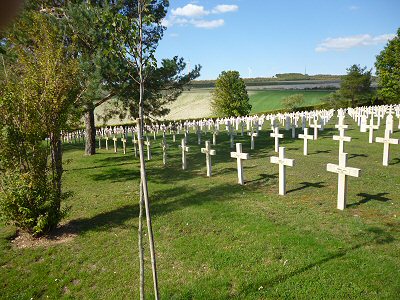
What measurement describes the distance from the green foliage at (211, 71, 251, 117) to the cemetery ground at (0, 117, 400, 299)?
3557 cm

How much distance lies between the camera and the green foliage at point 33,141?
26.0ft

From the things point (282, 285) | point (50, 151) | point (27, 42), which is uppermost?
point (27, 42)

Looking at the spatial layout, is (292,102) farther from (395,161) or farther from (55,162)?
(55,162)

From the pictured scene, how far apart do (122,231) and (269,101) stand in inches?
2566

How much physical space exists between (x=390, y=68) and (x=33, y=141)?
46894 millimetres

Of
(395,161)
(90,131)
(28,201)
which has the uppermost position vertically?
(90,131)

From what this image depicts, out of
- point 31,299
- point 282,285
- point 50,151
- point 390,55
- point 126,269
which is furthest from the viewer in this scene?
point 390,55

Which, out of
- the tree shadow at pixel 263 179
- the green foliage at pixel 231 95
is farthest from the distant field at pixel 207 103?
the tree shadow at pixel 263 179

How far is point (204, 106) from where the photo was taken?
7050cm

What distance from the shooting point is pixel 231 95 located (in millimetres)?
48000

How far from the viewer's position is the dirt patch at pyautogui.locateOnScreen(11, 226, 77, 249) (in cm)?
821

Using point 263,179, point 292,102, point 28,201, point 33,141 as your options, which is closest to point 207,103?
point 292,102

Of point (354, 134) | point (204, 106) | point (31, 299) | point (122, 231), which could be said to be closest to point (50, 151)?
point (122, 231)

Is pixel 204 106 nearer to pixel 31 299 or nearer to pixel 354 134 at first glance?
pixel 354 134
